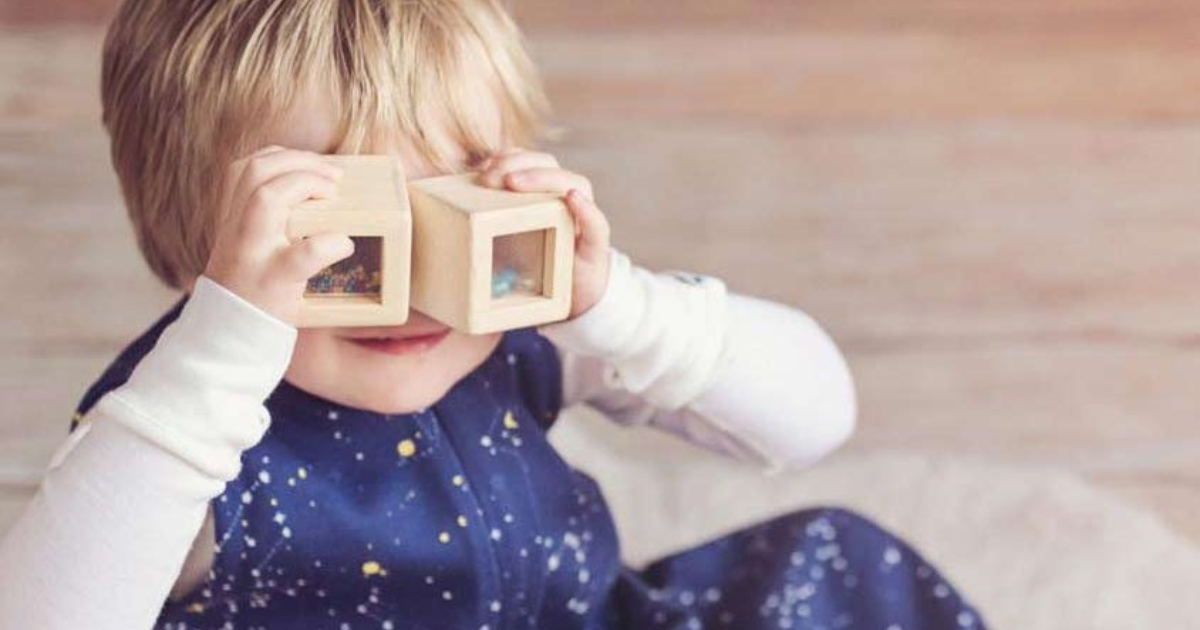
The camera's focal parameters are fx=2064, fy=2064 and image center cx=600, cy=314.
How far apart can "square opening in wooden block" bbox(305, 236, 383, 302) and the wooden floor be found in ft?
2.13

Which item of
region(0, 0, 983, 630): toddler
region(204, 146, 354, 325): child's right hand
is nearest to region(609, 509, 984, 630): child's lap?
region(0, 0, 983, 630): toddler

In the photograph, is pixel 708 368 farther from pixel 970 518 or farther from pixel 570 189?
pixel 970 518

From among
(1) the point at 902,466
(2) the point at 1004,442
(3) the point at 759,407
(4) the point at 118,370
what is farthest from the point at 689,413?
(2) the point at 1004,442

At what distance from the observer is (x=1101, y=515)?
1.32 m

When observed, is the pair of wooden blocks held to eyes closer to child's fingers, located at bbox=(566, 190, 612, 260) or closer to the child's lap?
child's fingers, located at bbox=(566, 190, 612, 260)

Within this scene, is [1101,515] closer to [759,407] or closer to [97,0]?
[759,407]

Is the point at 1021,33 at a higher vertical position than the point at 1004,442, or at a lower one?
higher

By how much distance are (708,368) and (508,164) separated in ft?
0.61

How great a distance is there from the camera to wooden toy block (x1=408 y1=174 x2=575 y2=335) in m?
0.77

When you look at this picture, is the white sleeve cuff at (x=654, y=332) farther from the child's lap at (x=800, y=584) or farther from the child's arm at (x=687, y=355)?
the child's lap at (x=800, y=584)

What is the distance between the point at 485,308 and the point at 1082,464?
0.77m

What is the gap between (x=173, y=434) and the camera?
2.53 feet

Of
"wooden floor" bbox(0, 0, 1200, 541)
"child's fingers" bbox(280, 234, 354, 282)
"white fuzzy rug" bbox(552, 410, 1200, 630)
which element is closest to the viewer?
"child's fingers" bbox(280, 234, 354, 282)

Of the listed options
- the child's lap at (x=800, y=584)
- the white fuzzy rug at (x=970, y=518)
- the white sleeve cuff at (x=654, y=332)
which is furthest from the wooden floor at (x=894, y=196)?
the white sleeve cuff at (x=654, y=332)
